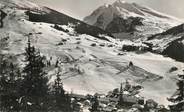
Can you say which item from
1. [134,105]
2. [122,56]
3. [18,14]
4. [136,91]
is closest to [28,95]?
[134,105]

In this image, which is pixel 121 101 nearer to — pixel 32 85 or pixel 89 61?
pixel 89 61

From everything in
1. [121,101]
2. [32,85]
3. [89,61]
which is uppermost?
[32,85]

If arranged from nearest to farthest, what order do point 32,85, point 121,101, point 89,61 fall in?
point 32,85 < point 121,101 < point 89,61

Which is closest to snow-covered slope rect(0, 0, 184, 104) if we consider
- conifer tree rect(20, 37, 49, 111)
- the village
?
the village

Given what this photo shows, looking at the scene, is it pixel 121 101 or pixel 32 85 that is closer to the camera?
pixel 32 85

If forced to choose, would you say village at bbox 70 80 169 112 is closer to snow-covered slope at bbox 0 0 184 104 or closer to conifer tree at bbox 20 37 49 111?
snow-covered slope at bbox 0 0 184 104

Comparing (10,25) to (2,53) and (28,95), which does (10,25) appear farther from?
(28,95)

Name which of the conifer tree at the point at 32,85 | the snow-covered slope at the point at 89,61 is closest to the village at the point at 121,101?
the snow-covered slope at the point at 89,61

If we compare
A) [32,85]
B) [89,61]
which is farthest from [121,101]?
[32,85]

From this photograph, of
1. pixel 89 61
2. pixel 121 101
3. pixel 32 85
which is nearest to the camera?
pixel 32 85
